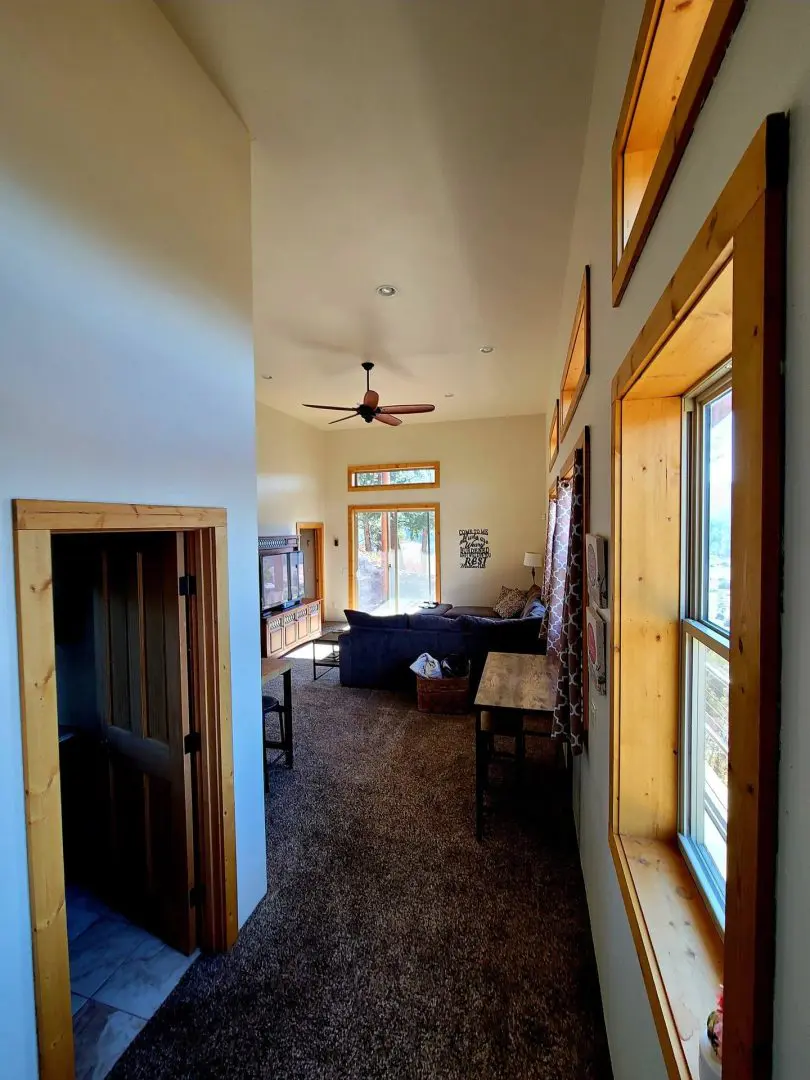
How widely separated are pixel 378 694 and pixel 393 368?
3.79m

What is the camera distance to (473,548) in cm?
779

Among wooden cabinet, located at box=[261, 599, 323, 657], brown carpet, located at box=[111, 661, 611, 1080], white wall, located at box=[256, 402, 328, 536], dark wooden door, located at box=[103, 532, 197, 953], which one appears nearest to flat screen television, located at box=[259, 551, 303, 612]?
wooden cabinet, located at box=[261, 599, 323, 657]

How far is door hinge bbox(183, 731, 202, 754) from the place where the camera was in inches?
75.6

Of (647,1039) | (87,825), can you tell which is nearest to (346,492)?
(87,825)

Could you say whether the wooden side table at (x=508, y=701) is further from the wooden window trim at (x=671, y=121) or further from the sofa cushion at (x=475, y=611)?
the sofa cushion at (x=475, y=611)

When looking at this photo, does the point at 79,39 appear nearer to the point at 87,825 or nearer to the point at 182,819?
the point at 182,819

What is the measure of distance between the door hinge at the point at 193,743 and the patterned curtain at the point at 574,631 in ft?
5.79

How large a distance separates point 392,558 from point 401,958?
6472 millimetres

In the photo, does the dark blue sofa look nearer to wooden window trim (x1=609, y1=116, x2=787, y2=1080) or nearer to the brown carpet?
the brown carpet

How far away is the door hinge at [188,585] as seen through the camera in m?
1.89

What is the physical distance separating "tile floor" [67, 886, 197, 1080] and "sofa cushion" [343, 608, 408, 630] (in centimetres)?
314

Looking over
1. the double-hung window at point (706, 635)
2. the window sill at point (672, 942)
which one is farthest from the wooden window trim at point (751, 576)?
the double-hung window at point (706, 635)

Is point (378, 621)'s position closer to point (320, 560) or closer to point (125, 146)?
point (320, 560)

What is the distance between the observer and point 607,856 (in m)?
1.61
